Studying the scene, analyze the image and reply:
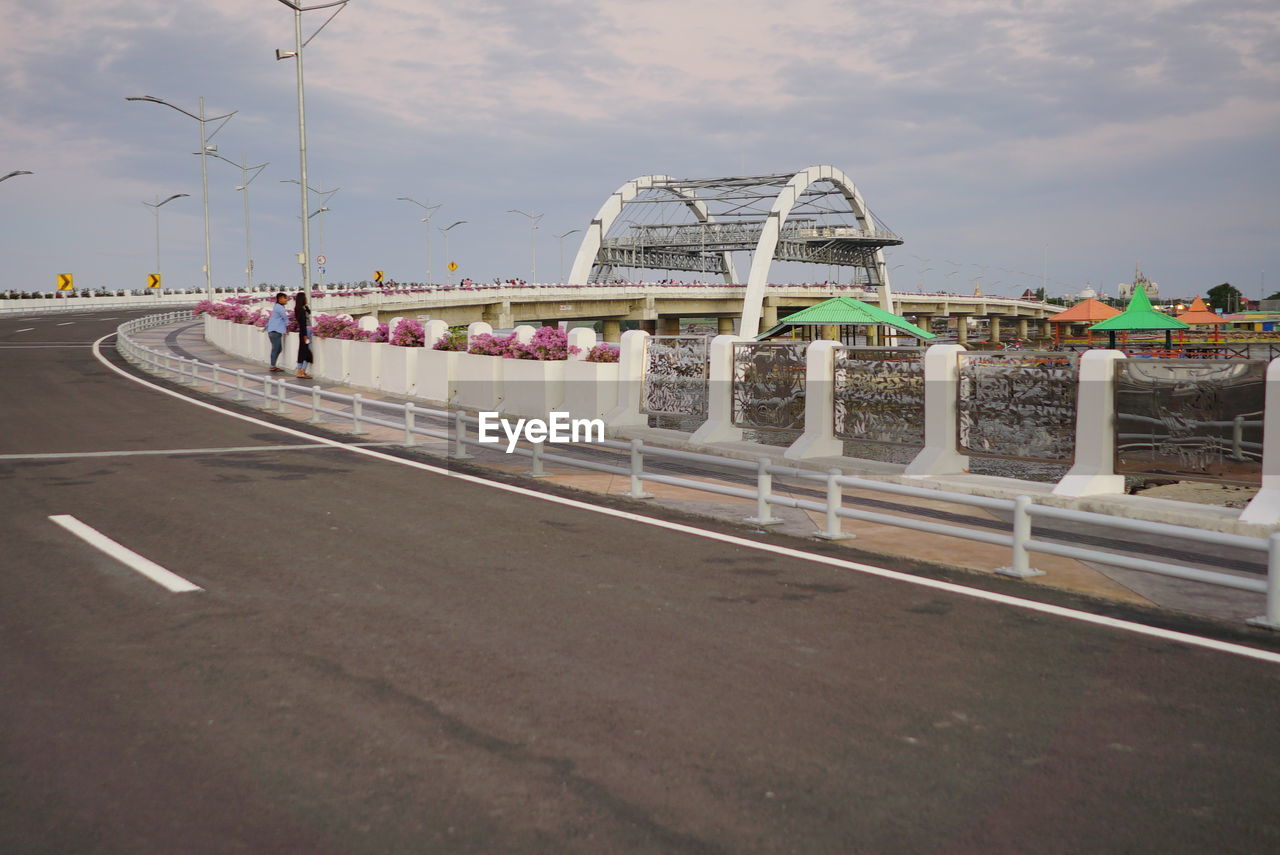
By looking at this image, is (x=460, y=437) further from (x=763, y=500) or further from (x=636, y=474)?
(x=763, y=500)

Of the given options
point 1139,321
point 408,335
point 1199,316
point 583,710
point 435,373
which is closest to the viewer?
point 583,710

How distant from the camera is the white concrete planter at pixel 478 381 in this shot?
24328 mm

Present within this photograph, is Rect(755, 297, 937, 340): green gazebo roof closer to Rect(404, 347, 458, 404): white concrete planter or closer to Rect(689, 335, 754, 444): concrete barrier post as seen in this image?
Rect(404, 347, 458, 404): white concrete planter

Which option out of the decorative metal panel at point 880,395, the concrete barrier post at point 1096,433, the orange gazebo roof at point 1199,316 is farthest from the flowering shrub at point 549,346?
the orange gazebo roof at point 1199,316

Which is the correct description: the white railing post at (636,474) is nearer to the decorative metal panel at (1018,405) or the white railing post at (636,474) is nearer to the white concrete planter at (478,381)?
the decorative metal panel at (1018,405)

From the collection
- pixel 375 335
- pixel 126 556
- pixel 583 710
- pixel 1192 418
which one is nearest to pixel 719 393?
pixel 1192 418

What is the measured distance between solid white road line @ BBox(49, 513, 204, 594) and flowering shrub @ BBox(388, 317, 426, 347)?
55.8 ft

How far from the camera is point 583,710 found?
555cm

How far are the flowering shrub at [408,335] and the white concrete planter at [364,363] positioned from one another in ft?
1.36

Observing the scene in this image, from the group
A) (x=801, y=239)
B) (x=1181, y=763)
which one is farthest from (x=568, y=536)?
(x=801, y=239)

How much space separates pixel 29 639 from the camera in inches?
265

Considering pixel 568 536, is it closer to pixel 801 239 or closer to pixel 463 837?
pixel 463 837

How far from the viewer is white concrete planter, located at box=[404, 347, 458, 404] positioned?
83.8 ft

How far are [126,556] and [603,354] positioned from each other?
13229 millimetres
